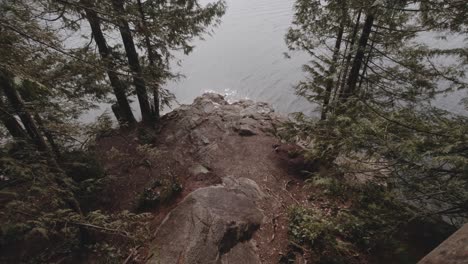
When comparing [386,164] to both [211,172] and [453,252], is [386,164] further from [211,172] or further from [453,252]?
[211,172]

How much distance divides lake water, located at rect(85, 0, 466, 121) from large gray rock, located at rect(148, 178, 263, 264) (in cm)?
1139

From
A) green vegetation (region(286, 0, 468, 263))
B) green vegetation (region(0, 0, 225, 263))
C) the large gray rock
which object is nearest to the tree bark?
green vegetation (region(286, 0, 468, 263))

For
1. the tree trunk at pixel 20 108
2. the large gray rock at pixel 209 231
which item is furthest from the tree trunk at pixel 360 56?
the tree trunk at pixel 20 108

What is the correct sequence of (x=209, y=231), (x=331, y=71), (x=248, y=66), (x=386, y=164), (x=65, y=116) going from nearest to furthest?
(x=386, y=164) → (x=209, y=231) → (x=65, y=116) → (x=331, y=71) → (x=248, y=66)

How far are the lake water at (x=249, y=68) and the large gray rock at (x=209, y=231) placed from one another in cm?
1139

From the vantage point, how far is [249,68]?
2439 cm

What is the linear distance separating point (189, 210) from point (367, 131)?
3993 millimetres

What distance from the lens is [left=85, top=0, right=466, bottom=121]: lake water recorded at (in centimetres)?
2008

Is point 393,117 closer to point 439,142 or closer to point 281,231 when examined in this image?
point 439,142

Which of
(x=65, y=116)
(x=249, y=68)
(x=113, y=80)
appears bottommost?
(x=65, y=116)

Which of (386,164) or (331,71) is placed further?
(331,71)

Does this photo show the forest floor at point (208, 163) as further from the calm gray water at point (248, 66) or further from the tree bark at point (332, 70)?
the calm gray water at point (248, 66)

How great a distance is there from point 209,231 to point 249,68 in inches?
834

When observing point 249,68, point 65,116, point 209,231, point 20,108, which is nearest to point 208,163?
point 209,231
